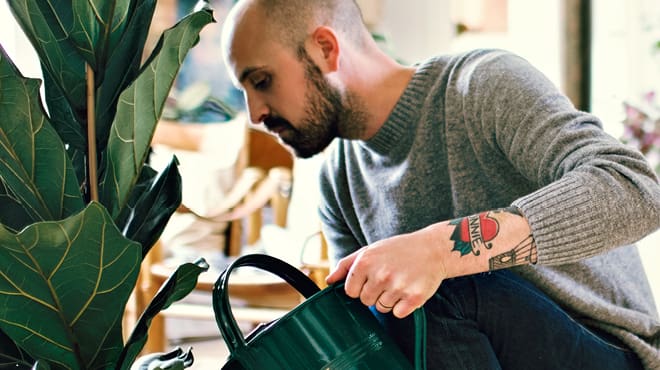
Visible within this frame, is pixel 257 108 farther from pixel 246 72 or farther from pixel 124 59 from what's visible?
pixel 124 59

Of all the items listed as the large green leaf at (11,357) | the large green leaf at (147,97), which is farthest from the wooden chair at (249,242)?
the large green leaf at (147,97)

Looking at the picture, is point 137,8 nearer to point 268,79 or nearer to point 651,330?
point 268,79

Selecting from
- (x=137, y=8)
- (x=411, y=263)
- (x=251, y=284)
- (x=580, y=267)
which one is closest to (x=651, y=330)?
(x=580, y=267)

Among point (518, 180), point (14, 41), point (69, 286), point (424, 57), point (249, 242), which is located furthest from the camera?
point (424, 57)

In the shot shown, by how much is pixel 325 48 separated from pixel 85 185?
0.57 m

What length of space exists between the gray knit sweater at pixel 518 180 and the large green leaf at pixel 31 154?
0.54 metres

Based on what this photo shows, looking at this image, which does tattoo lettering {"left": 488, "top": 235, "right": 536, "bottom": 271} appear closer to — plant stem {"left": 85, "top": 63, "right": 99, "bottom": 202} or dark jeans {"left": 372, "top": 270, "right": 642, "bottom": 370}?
dark jeans {"left": 372, "top": 270, "right": 642, "bottom": 370}

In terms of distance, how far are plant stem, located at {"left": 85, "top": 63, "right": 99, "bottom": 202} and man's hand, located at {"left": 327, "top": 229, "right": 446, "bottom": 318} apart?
275 mm

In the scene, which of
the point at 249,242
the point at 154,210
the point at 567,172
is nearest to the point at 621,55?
the point at 249,242

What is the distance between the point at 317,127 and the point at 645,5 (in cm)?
302

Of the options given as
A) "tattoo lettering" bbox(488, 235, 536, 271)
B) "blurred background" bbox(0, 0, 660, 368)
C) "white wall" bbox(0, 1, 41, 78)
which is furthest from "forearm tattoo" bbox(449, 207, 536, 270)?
"white wall" bbox(0, 1, 41, 78)

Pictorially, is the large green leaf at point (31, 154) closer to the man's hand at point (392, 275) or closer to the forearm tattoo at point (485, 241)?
→ the man's hand at point (392, 275)

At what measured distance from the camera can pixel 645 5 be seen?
3.96 meters

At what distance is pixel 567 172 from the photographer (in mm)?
1093
